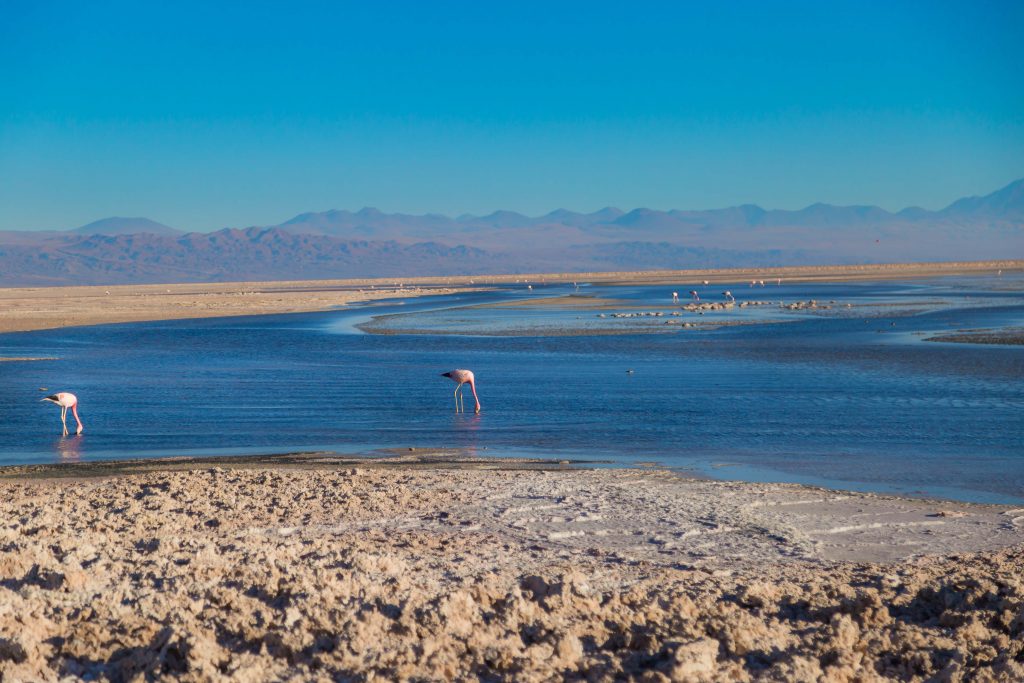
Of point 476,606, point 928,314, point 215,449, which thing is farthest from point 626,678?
point 928,314

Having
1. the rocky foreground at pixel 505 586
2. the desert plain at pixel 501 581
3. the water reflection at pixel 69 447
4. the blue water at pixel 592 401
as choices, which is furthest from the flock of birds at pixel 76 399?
the rocky foreground at pixel 505 586

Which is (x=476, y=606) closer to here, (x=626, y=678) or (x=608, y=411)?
(x=626, y=678)

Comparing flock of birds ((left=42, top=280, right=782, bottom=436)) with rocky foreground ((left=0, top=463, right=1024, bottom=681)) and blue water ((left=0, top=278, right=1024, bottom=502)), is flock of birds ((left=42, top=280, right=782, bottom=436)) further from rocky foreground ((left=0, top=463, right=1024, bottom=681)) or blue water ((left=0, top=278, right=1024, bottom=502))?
rocky foreground ((left=0, top=463, right=1024, bottom=681))

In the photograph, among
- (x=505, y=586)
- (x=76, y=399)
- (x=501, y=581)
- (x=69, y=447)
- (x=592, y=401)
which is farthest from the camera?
(x=592, y=401)

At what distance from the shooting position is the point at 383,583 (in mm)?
7047

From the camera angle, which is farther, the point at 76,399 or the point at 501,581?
the point at 76,399

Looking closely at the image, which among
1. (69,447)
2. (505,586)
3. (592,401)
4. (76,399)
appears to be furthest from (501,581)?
(76,399)

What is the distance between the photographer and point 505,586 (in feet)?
23.3

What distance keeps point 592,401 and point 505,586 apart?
11398 mm

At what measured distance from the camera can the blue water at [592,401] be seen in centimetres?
1336

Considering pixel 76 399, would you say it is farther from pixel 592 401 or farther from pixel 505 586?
pixel 505 586

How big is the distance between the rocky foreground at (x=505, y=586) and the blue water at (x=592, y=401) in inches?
107

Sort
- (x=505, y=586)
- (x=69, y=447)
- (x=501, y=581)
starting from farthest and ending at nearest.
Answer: (x=69, y=447) < (x=501, y=581) < (x=505, y=586)

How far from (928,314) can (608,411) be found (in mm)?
28078
